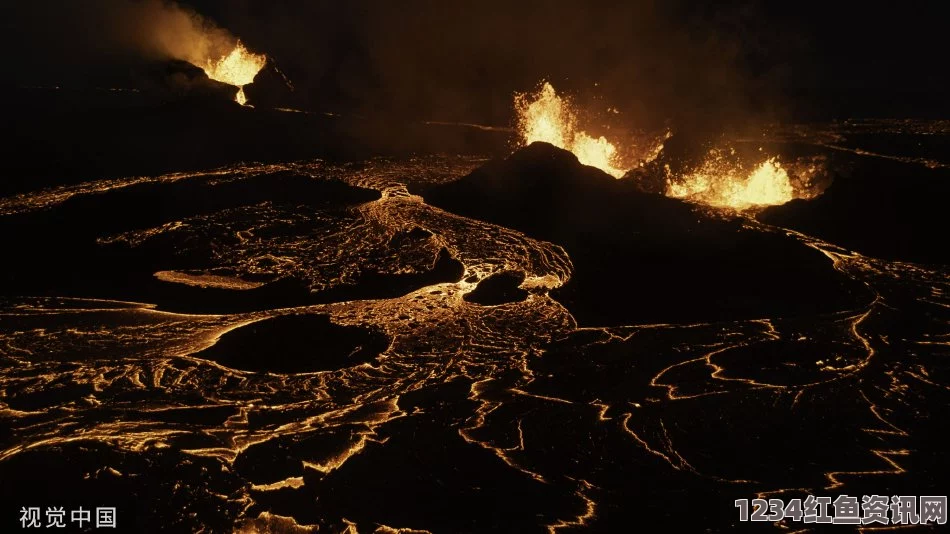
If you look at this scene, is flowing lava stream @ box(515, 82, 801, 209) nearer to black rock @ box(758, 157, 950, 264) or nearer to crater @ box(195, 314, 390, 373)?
black rock @ box(758, 157, 950, 264)

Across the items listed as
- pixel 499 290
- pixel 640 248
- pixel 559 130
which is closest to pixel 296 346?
pixel 499 290

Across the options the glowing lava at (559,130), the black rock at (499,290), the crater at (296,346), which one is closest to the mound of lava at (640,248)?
the black rock at (499,290)

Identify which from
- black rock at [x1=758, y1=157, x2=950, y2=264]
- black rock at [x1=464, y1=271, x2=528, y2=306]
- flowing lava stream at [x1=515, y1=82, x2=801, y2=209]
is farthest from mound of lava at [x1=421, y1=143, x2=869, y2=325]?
flowing lava stream at [x1=515, y1=82, x2=801, y2=209]

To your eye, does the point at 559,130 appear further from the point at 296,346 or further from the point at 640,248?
the point at 296,346

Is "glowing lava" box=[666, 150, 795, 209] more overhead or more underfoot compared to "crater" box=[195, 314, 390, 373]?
more overhead

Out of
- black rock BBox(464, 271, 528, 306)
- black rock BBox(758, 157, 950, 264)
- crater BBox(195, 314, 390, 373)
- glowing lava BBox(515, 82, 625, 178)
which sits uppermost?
glowing lava BBox(515, 82, 625, 178)

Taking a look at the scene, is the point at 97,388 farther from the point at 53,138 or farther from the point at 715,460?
the point at 53,138

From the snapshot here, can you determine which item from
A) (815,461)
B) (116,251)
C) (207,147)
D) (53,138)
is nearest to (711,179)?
(815,461)

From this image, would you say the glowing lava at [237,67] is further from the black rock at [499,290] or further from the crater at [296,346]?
the crater at [296,346]
